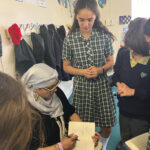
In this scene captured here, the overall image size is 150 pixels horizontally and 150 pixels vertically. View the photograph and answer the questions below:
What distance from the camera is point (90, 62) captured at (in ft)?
4.36

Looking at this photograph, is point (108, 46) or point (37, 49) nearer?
point (108, 46)

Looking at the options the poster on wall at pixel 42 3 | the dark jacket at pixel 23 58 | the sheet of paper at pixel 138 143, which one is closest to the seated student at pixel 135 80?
the sheet of paper at pixel 138 143

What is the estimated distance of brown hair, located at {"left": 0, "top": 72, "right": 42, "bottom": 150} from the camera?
48 centimetres

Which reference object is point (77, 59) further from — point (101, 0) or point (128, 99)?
point (101, 0)

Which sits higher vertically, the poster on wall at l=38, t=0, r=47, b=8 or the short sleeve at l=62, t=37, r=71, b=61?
the poster on wall at l=38, t=0, r=47, b=8

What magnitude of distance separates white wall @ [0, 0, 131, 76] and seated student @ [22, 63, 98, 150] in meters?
0.65

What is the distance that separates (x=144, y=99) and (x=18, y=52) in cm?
120

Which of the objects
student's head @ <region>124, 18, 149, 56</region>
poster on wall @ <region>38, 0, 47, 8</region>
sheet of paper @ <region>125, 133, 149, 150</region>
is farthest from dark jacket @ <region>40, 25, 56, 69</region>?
sheet of paper @ <region>125, 133, 149, 150</region>

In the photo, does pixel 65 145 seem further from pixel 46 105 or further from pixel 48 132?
pixel 46 105

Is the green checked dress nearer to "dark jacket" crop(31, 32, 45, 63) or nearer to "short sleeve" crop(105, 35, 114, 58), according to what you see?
"short sleeve" crop(105, 35, 114, 58)

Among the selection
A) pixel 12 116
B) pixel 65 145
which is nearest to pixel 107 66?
pixel 65 145

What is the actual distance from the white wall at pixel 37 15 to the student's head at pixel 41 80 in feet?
2.09

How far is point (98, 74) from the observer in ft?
4.30

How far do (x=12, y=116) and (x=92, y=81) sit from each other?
3.05ft
